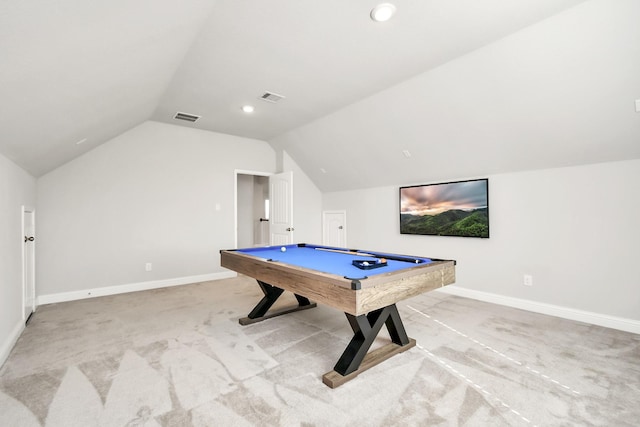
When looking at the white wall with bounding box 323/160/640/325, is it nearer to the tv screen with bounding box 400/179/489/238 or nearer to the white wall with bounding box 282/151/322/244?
the tv screen with bounding box 400/179/489/238

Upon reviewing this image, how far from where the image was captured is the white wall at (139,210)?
12.3ft

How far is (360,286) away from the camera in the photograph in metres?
1.65

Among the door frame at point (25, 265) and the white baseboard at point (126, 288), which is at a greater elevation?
the door frame at point (25, 265)

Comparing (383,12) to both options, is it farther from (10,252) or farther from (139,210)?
(139,210)

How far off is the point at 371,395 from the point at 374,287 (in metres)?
0.66

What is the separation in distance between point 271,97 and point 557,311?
3968 mm

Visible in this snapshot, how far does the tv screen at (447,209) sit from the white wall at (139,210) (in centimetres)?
294

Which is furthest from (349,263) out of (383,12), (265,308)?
(383,12)

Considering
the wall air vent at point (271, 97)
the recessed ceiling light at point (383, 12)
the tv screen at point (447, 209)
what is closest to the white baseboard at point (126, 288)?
the wall air vent at point (271, 97)

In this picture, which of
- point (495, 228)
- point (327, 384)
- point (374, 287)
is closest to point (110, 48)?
point (374, 287)

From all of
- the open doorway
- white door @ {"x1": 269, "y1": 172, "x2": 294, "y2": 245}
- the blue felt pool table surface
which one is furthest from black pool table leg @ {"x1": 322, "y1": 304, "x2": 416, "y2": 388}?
the open doorway

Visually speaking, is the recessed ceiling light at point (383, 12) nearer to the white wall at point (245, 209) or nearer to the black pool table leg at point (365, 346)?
the black pool table leg at point (365, 346)

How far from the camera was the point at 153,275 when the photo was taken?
436 centimetres

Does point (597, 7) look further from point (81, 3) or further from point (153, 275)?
point (153, 275)
